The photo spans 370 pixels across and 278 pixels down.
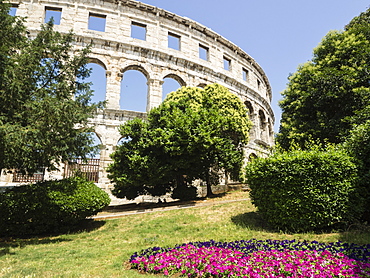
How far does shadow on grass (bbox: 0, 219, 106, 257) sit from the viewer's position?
22.9 feet

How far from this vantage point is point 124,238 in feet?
24.0

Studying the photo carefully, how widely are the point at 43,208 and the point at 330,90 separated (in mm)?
13313

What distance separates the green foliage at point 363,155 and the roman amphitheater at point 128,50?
30.9 feet

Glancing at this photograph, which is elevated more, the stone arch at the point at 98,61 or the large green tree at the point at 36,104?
the stone arch at the point at 98,61

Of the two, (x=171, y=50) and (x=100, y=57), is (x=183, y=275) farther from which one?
(x=171, y=50)

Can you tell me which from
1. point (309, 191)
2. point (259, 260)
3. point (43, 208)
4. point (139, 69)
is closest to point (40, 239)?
point (43, 208)

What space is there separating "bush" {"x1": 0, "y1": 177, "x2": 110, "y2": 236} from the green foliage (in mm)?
8611

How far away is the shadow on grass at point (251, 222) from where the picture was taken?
23.6 ft

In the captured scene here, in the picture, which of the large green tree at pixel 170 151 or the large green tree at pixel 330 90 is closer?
the large green tree at pixel 330 90

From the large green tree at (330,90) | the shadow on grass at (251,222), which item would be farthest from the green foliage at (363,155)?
the large green tree at (330,90)

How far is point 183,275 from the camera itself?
4152 mm

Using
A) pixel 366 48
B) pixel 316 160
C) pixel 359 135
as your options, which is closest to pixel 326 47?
pixel 366 48

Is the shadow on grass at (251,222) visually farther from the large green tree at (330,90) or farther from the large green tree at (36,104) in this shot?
the large green tree at (36,104)

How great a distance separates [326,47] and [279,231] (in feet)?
36.8
